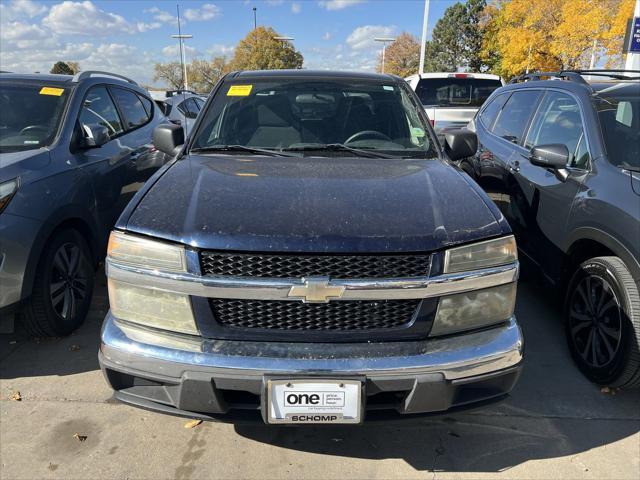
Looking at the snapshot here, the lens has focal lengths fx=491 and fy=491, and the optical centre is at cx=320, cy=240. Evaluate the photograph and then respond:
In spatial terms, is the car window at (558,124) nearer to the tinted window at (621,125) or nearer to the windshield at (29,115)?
the tinted window at (621,125)

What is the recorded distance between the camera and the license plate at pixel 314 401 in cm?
193

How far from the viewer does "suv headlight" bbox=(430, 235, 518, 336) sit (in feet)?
6.77

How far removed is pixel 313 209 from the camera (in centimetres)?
218

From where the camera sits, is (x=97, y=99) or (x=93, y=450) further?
(x=97, y=99)

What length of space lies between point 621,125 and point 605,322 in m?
1.34

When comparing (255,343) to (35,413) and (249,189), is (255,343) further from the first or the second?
(35,413)

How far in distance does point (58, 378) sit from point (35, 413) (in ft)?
1.16

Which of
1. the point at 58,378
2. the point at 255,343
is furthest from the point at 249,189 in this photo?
the point at 58,378

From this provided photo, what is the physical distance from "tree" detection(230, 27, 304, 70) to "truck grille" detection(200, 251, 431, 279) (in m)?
50.1

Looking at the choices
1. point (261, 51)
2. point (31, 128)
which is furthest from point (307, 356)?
point (261, 51)

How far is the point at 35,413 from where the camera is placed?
110 inches

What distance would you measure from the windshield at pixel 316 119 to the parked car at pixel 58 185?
1.09 meters

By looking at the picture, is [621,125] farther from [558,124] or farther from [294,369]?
[294,369]

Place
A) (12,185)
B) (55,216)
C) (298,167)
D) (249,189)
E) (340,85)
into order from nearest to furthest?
(249,189)
(298,167)
(12,185)
(55,216)
(340,85)
